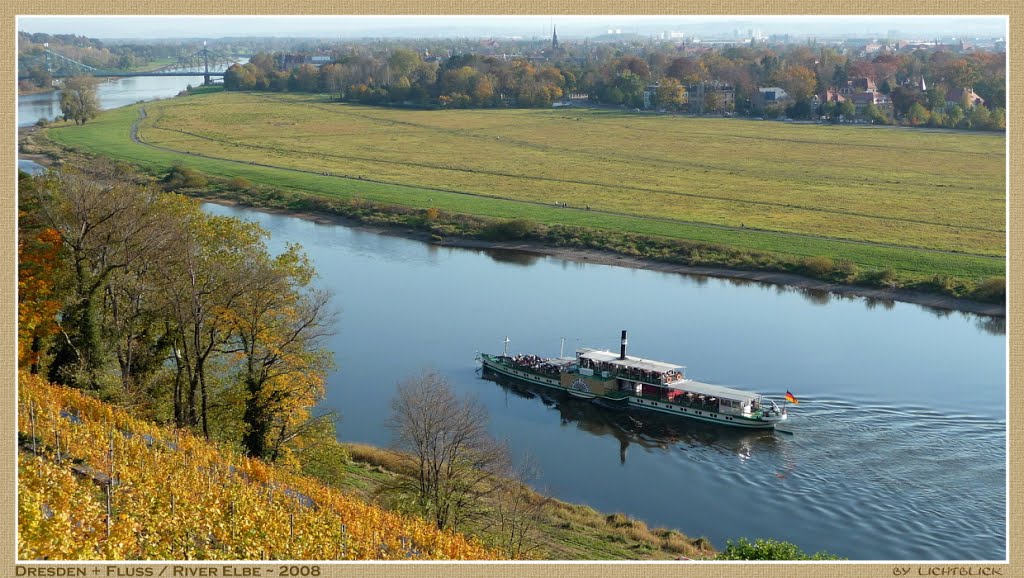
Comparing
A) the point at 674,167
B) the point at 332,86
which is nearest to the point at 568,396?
the point at 674,167

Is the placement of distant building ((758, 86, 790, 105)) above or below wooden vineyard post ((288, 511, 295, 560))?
above

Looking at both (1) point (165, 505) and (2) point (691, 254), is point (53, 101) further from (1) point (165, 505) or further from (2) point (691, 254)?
(1) point (165, 505)

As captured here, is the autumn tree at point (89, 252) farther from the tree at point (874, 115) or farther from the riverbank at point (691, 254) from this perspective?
the tree at point (874, 115)

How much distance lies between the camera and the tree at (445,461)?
29.9 meters

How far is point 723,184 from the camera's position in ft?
298

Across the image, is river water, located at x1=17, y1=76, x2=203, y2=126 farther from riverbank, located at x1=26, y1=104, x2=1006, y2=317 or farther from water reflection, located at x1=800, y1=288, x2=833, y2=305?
water reflection, located at x1=800, y1=288, x2=833, y2=305

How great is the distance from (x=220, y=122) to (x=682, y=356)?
326ft

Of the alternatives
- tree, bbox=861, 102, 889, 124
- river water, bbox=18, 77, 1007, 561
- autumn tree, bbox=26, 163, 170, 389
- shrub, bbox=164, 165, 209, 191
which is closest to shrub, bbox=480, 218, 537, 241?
river water, bbox=18, 77, 1007, 561

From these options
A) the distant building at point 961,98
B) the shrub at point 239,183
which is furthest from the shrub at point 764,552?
the distant building at point 961,98

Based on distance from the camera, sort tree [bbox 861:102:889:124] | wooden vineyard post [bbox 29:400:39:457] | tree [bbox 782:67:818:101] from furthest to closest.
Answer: tree [bbox 782:67:818:101] < tree [bbox 861:102:889:124] < wooden vineyard post [bbox 29:400:39:457]

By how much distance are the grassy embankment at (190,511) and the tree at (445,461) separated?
40.0 inches

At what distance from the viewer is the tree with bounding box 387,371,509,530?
98.2ft

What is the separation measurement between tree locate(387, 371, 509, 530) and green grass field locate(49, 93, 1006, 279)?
1508 inches

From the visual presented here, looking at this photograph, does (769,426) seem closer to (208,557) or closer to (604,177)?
(208,557)
